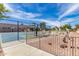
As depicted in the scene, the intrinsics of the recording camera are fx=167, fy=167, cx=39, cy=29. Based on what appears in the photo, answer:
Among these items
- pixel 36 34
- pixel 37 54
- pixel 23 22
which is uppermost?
pixel 23 22

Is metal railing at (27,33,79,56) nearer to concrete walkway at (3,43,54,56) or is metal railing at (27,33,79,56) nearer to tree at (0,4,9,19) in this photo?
concrete walkway at (3,43,54,56)

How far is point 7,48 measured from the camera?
1852 millimetres

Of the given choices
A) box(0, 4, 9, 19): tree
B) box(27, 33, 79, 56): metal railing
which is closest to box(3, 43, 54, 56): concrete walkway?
box(27, 33, 79, 56): metal railing

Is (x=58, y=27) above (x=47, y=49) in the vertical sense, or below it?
above

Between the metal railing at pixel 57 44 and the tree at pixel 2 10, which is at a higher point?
the tree at pixel 2 10

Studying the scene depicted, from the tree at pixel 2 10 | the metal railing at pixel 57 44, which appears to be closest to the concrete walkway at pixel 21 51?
the metal railing at pixel 57 44

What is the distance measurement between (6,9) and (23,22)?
23 cm

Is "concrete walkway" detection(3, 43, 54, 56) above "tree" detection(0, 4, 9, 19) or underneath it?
underneath

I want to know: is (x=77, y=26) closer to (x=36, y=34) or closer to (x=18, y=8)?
(x=36, y=34)

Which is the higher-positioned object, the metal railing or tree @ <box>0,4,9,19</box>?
tree @ <box>0,4,9,19</box>

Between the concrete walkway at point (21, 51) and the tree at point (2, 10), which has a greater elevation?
the tree at point (2, 10)

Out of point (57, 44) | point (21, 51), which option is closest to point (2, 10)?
point (21, 51)

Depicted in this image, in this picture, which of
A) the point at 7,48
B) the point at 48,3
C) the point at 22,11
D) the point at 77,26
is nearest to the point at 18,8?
the point at 22,11

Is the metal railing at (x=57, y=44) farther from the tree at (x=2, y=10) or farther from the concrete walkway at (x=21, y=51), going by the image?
the tree at (x=2, y=10)
